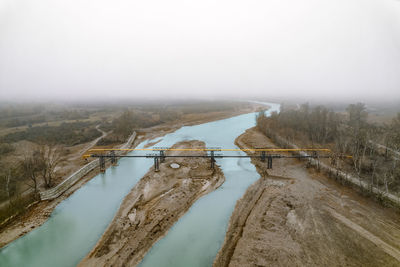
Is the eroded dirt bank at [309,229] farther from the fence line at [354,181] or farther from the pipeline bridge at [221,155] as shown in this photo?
the pipeline bridge at [221,155]

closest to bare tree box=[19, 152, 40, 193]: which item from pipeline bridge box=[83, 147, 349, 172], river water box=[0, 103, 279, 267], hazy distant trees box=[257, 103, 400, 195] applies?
river water box=[0, 103, 279, 267]

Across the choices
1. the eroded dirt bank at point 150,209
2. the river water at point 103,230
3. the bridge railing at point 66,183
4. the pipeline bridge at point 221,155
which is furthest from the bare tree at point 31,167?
the eroded dirt bank at point 150,209

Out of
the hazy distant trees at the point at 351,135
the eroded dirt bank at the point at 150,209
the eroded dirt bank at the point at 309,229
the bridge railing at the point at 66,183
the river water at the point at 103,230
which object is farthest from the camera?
the hazy distant trees at the point at 351,135

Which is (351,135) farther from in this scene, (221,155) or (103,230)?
(103,230)

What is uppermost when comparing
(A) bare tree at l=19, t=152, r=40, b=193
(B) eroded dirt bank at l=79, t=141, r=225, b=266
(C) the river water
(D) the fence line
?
(A) bare tree at l=19, t=152, r=40, b=193

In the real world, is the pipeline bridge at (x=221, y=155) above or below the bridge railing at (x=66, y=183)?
above

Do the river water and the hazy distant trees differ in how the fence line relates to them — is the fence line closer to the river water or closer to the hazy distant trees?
the hazy distant trees
